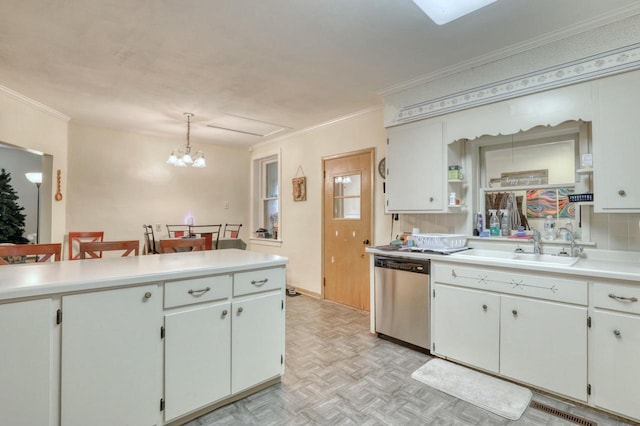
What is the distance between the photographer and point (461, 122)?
2785 mm

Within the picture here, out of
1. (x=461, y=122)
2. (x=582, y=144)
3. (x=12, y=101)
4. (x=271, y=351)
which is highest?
(x=12, y=101)

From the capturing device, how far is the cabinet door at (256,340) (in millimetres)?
1993

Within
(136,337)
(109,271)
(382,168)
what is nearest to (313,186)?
(382,168)

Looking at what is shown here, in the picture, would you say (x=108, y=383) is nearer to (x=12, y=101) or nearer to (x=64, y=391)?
(x=64, y=391)

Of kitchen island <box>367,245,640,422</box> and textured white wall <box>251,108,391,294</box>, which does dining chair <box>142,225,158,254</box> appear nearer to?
textured white wall <box>251,108,391,294</box>

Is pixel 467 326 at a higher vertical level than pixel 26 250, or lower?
lower

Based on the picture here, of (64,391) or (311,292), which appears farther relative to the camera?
(311,292)

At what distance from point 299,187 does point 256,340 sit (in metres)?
3.12

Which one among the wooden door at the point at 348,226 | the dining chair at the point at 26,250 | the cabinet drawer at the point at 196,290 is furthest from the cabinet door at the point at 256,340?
the wooden door at the point at 348,226

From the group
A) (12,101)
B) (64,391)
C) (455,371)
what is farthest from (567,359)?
(12,101)

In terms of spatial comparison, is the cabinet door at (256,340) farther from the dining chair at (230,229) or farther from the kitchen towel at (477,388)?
the dining chair at (230,229)

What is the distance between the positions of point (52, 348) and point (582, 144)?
369 centimetres

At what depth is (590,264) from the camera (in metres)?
2.13

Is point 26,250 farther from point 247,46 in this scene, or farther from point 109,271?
point 247,46
